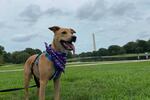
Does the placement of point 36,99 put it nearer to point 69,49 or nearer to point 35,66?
point 35,66

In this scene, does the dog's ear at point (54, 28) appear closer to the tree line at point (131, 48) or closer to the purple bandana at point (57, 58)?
the purple bandana at point (57, 58)

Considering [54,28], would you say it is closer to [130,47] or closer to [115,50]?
[115,50]

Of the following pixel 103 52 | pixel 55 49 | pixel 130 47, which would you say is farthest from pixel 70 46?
pixel 130 47

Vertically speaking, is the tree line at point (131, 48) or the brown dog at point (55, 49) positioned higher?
the tree line at point (131, 48)

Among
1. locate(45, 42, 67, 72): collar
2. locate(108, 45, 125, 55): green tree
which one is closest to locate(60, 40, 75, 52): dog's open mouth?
→ locate(45, 42, 67, 72): collar

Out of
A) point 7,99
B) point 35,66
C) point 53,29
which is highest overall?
point 53,29

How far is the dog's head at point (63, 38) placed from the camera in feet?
26.2

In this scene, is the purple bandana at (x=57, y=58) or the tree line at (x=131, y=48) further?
the tree line at (x=131, y=48)

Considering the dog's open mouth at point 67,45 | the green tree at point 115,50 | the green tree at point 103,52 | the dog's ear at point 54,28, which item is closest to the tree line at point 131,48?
the green tree at point 115,50

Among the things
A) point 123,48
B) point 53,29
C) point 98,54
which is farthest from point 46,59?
point 123,48

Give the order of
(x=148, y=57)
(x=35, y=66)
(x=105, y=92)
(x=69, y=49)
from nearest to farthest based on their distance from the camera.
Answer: (x=69, y=49) < (x=35, y=66) < (x=105, y=92) < (x=148, y=57)

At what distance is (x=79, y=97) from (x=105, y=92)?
1.05 metres

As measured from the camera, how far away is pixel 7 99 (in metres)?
10.6

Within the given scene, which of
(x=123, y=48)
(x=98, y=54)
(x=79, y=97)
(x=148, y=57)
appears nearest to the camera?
(x=79, y=97)
